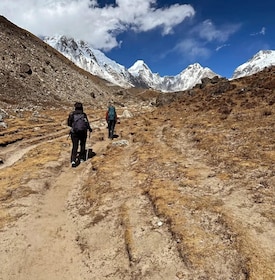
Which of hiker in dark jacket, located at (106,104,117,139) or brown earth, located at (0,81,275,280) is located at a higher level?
hiker in dark jacket, located at (106,104,117,139)

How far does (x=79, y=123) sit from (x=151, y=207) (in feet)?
27.4

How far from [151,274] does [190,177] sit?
6335mm

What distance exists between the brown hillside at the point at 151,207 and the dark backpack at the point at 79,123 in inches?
82.1

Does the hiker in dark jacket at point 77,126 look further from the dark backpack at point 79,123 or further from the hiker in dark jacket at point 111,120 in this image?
the hiker in dark jacket at point 111,120

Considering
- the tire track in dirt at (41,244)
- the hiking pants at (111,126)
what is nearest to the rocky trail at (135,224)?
the tire track in dirt at (41,244)

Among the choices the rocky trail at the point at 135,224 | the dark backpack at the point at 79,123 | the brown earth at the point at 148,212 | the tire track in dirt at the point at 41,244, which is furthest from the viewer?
the dark backpack at the point at 79,123

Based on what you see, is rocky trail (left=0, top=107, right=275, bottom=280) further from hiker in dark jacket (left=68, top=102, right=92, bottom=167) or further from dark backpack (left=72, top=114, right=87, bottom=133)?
dark backpack (left=72, top=114, right=87, bottom=133)

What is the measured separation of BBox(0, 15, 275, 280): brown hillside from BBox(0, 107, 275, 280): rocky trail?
0.11 ft

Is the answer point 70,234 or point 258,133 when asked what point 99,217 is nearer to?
point 70,234

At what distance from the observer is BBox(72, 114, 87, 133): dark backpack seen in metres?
18.3

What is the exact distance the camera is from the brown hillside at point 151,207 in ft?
27.9

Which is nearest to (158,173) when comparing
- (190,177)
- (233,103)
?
(190,177)

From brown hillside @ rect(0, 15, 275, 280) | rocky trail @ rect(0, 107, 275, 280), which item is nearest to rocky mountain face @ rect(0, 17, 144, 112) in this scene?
brown hillside @ rect(0, 15, 275, 280)

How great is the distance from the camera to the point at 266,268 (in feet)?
24.7
